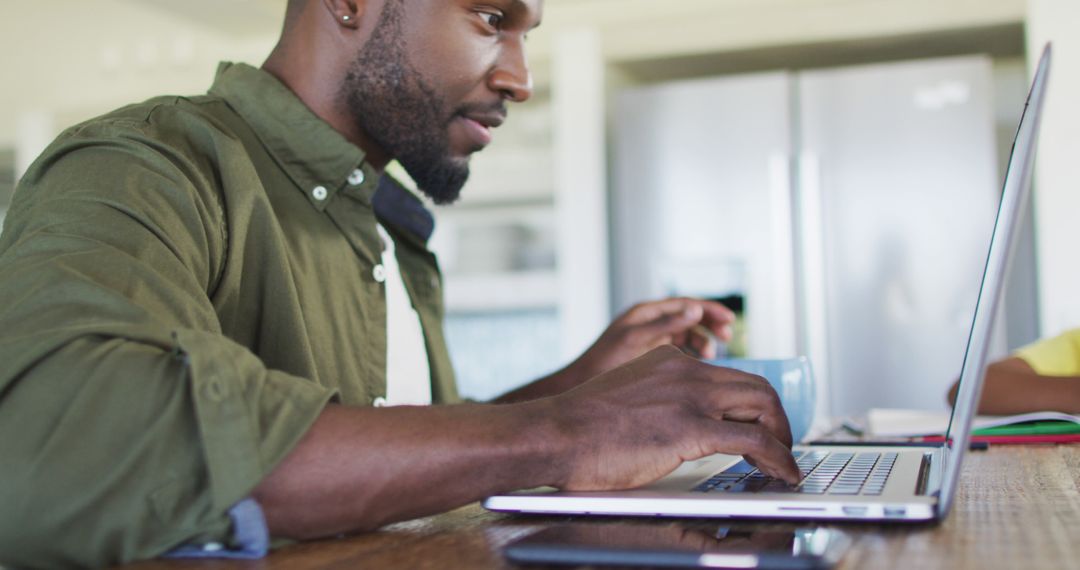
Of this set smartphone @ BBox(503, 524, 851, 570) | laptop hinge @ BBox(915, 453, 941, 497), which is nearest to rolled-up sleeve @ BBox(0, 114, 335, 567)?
smartphone @ BBox(503, 524, 851, 570)

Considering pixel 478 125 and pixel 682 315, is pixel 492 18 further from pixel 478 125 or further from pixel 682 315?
pixel 682 315

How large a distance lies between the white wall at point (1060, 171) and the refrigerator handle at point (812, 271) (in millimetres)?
589

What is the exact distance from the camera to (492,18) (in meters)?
1.33

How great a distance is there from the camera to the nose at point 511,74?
1352 millimetres

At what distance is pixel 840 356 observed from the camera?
10.3 ft

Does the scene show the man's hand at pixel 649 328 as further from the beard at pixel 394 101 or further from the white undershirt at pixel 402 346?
the beard at pixel 394 101

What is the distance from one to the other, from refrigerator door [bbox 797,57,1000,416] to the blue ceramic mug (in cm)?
214

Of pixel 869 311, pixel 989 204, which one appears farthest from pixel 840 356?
pixel 989 204

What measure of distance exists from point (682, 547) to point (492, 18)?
918 mm

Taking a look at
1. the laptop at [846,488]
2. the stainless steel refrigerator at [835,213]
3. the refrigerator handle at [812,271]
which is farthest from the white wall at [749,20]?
the laptop at [846,488]

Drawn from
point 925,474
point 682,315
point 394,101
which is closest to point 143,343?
point 925,474

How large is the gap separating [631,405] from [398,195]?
2.99 feet

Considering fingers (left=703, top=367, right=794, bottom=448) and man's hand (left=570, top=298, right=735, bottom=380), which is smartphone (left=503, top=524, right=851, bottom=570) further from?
man's hand (left=570, top=298, right=735, bottom=380)

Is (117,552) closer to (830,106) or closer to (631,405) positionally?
(631,405)
